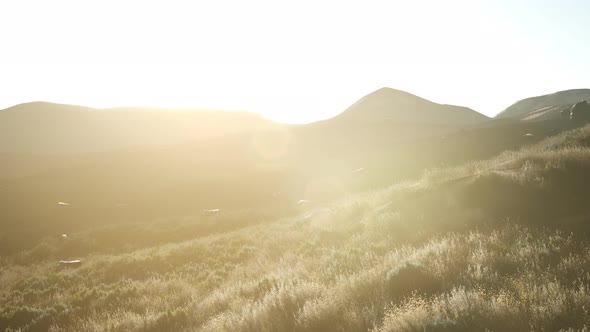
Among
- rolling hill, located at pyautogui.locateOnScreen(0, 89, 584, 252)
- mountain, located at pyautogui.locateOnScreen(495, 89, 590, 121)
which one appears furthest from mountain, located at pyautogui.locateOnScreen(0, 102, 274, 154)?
mountain, located at pyautogui.locateOnScreen(495, 89, 590, 121)

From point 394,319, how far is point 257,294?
4.29 meters

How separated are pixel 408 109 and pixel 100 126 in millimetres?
86295

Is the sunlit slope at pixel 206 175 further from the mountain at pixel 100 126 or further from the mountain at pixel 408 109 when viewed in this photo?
the mountain at pixel 408 109

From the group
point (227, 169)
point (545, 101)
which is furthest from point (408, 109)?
point (227, 169)

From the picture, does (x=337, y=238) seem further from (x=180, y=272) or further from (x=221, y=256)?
(x=180, y=272)

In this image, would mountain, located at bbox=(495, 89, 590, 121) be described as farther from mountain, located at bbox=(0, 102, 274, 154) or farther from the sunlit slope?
mountain, located at bbox=(0, 102, 274, 154)

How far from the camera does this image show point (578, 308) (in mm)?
3912

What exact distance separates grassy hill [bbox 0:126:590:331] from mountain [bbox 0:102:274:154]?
53.7m

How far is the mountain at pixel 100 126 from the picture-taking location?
2729 inches

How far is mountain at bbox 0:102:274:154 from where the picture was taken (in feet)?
227

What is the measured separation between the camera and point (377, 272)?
261 inches

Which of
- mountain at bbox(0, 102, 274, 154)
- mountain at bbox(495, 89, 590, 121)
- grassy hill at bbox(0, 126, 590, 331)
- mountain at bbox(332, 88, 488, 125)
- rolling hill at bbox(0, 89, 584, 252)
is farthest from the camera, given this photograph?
mountain at bbox(332, 88, 488, 125)

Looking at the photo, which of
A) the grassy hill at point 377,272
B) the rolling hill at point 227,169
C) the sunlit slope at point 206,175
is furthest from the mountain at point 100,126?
the grassy hill at point 377,272

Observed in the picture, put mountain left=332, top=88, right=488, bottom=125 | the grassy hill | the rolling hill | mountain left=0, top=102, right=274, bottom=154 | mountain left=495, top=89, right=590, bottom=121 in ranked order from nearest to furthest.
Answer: the grassy hill → the rolling hill → mountain left=0, top=102, right=274, bottom=154 → mountain left=495, top=89, right=590, bottom=121 → mountain left=332, top=88, right=488, bottom=125
